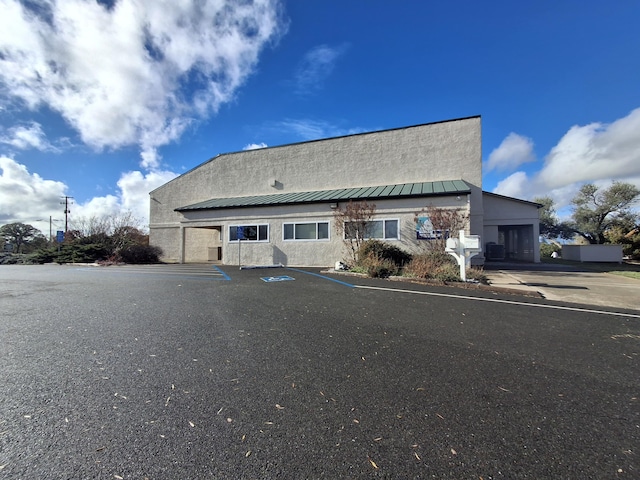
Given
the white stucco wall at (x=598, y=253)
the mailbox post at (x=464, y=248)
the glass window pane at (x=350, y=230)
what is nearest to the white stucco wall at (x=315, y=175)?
the glass window pane at (x=350, y=230)

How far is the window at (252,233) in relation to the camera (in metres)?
19.1

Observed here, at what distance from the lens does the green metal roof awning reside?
51.5 feet

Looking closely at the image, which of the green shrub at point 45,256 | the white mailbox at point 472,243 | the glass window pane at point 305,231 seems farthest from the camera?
the green shrub at point 45,256

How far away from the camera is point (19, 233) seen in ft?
171

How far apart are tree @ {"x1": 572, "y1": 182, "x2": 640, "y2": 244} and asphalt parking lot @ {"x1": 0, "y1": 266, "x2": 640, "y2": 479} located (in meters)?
37.7

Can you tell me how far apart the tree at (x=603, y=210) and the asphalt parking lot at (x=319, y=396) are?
3770 centimetres

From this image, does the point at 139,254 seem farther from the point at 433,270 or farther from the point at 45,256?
the point at 433,270

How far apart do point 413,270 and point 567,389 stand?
28.0 ft

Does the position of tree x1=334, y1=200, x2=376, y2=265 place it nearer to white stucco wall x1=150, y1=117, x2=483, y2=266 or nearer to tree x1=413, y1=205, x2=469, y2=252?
white stucco wall x1=150, y1=117, x2=483, y2=266

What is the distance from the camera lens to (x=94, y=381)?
335 cm

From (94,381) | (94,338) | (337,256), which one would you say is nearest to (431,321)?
(94,381)

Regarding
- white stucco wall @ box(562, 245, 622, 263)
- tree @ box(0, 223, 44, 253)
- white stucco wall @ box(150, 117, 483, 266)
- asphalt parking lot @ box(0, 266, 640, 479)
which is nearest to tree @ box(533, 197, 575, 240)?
white stucco wall @ box(562, 245, 622, 263)

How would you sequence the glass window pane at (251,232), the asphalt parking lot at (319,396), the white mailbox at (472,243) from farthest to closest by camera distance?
the glass window pane at (251,232), the white mailbox at (472,243), the asphalt parking lot at (319,396)

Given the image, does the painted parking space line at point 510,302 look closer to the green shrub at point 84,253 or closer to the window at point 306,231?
the window at point 306,231
